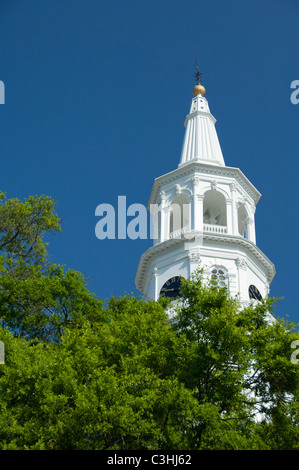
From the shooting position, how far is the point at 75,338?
28328 mm

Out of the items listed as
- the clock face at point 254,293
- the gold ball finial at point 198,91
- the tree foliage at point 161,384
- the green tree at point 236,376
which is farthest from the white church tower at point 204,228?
the green tree at point 236,376

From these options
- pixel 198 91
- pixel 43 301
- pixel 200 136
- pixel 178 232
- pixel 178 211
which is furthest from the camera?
pixel 198 91

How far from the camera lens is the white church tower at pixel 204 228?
46.5m

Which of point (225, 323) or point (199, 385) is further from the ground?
point (225, 323)

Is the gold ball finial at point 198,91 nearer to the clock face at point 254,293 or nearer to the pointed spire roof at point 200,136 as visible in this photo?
the pointed spire roof at point 200,136

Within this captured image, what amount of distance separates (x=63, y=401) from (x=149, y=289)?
2448cm

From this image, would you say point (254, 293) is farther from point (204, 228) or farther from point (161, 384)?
point (161, 384)

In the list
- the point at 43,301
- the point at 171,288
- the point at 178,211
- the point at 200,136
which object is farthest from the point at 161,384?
the point at 200,136

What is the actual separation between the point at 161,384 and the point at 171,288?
21.1 metres

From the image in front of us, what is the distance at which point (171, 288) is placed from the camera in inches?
1825

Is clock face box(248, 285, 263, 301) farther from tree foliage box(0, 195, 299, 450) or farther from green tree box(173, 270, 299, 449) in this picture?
green tree box(173, 270, 299, 449)

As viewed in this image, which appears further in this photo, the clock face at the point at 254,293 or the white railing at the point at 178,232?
the white railing at the point at 178,232
